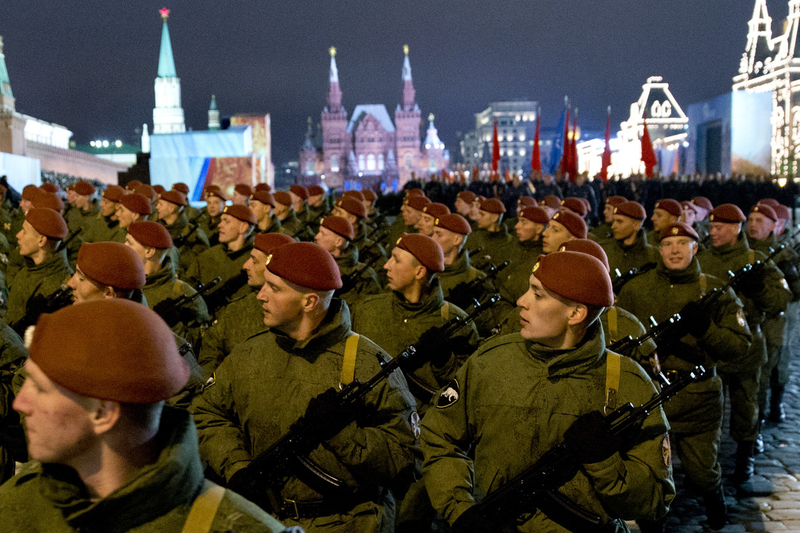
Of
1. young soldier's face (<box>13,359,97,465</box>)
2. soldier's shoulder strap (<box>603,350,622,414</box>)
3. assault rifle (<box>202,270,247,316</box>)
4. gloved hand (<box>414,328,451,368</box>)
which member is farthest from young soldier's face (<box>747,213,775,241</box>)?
young soldier's face (<box>13,359,97,465</box>)

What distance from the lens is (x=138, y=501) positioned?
5.27 feet

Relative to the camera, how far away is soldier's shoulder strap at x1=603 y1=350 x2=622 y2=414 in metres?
2.89

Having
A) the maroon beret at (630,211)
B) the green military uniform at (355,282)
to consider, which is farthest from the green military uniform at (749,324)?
the green military uniform at (355,282)

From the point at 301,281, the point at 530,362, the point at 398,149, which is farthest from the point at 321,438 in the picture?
the point at 398,149

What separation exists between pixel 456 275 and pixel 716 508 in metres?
2.78

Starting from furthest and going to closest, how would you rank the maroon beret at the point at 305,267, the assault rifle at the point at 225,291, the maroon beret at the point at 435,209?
the maroon beret at the point at 435,209 → the assault rifle at the point at 225,291 → the maroon beret at the point at 305,267

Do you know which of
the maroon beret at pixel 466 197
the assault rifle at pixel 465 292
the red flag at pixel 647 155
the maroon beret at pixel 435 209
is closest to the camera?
the assault rifle at pixel 465 292

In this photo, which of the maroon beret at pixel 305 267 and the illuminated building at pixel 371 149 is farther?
the illuminated building at pixel 371 149

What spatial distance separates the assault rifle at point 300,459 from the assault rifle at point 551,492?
2.16ft

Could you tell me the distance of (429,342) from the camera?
4020mm

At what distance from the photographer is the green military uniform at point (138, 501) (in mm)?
1608

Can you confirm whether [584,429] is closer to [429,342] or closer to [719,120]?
[429,342]

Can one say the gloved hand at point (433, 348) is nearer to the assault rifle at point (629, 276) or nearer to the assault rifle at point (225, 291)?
the assault rifle at point (629, 276)

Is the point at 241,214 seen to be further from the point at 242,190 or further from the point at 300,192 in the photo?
the point at 242,190
